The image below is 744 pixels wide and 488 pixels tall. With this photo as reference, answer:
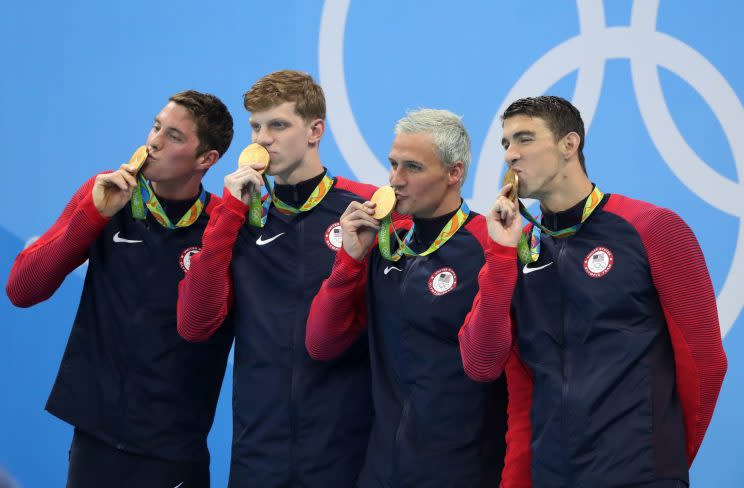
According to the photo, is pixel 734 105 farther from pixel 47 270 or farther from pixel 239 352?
pixel 47 270

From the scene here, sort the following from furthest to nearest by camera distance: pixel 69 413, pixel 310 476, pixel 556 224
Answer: pixel 69 413, pixel 310 476, pixel 556 224

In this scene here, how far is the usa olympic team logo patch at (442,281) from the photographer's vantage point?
3537 millimetres

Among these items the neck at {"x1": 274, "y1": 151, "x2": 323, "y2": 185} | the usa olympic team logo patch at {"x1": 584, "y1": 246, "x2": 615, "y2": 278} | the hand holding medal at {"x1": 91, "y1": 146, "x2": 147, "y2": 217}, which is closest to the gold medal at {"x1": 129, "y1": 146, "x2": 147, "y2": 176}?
the hand holding medal at {"x1": 91, "y1": 146, "x2": 147, "y2": 217}

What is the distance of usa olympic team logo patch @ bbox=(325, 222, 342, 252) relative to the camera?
387 centimetres

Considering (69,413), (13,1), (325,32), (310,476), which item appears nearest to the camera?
(310,476)

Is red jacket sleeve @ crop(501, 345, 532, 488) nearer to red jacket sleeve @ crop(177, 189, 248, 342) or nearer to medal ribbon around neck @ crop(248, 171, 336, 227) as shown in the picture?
medal ribbon around neck @ crop(248, 171, 336, 227)

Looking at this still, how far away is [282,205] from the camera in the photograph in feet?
12.9

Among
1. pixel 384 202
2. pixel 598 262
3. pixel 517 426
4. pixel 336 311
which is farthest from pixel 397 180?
pixel 517 426

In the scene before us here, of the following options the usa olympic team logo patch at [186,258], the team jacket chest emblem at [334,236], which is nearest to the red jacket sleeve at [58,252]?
the usa olympic team logo patch at [186,258]

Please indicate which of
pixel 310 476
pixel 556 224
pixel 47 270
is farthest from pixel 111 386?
pixel 556 224

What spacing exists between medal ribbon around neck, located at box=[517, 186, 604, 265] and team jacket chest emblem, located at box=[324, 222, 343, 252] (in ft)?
2.34

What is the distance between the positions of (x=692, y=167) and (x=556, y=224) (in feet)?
5.97

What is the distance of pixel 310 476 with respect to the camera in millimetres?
3701

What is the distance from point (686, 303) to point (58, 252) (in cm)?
237
